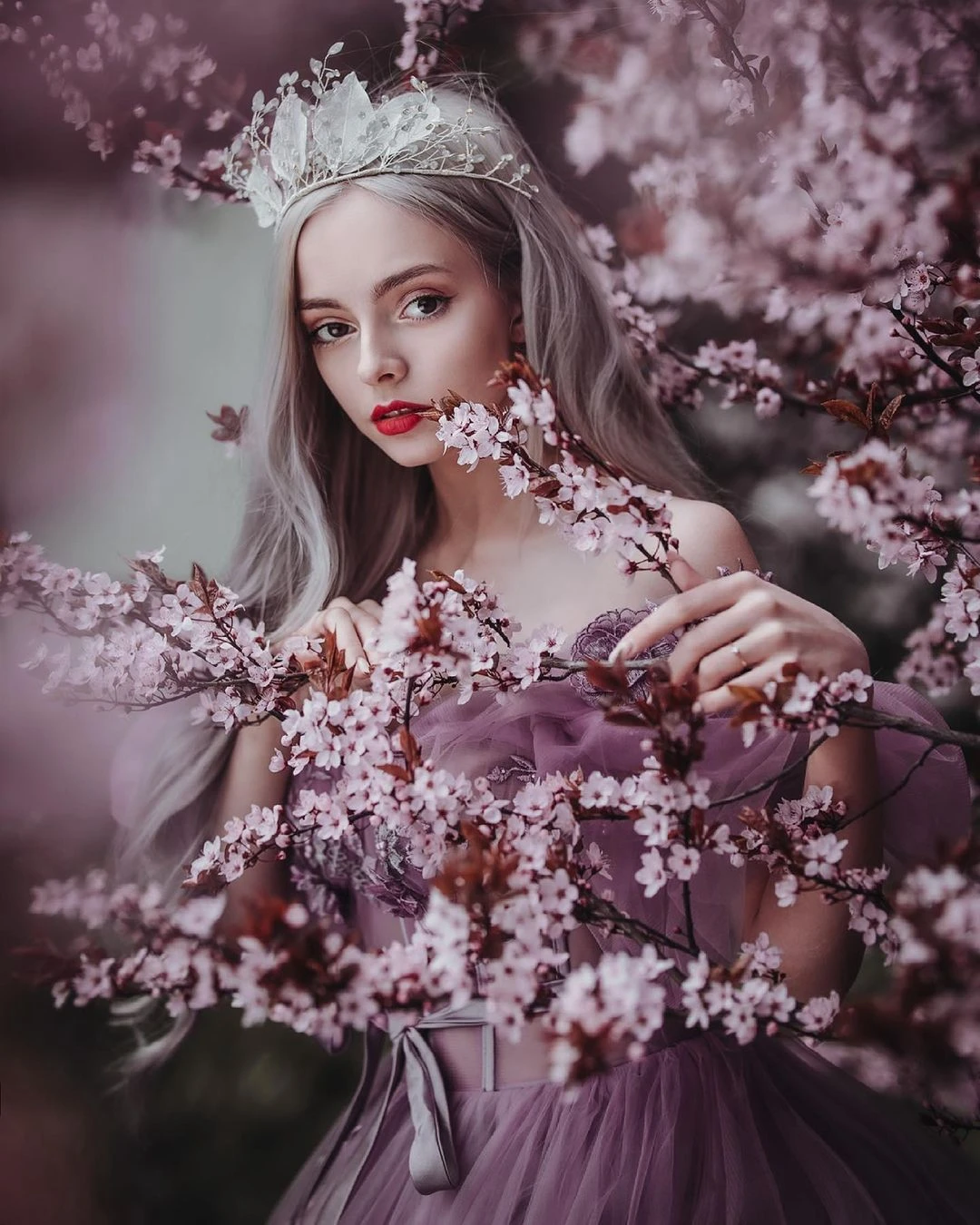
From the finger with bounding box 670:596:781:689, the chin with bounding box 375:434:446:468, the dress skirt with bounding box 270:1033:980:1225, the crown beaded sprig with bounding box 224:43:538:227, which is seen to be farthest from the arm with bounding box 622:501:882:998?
the crown beaded sprig with bounding box 224:43:538:227

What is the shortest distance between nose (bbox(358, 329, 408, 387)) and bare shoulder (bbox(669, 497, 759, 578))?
34 centimetres

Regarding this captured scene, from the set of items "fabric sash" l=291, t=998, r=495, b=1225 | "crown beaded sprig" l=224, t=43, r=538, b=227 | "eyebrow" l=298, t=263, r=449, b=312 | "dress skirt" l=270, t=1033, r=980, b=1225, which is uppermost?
"crown beaded sprig" l=224, t=43, r=538, b=227

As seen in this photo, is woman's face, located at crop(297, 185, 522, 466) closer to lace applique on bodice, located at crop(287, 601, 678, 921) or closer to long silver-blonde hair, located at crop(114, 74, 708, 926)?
long silver-blonde hair, located at crop(114, 74, 708, 926)

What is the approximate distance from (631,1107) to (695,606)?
51cm

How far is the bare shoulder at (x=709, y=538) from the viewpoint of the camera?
110cm

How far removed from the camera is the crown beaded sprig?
1124 mm

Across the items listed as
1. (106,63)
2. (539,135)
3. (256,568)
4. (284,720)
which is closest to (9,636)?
(256,568)

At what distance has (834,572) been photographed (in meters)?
1.29

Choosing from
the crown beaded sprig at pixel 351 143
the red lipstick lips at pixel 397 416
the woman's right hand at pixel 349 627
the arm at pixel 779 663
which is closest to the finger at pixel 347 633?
the woman's right hand at pixel 349 627

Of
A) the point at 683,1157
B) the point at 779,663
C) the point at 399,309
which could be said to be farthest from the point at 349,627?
the point at 683,1157

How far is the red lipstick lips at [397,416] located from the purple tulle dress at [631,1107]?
0.31 metres

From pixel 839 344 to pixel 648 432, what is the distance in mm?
271

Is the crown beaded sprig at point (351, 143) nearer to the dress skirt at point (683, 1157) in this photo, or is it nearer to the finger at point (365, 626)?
the finger at point (365, 626)

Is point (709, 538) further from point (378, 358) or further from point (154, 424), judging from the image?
point (154, 424)
